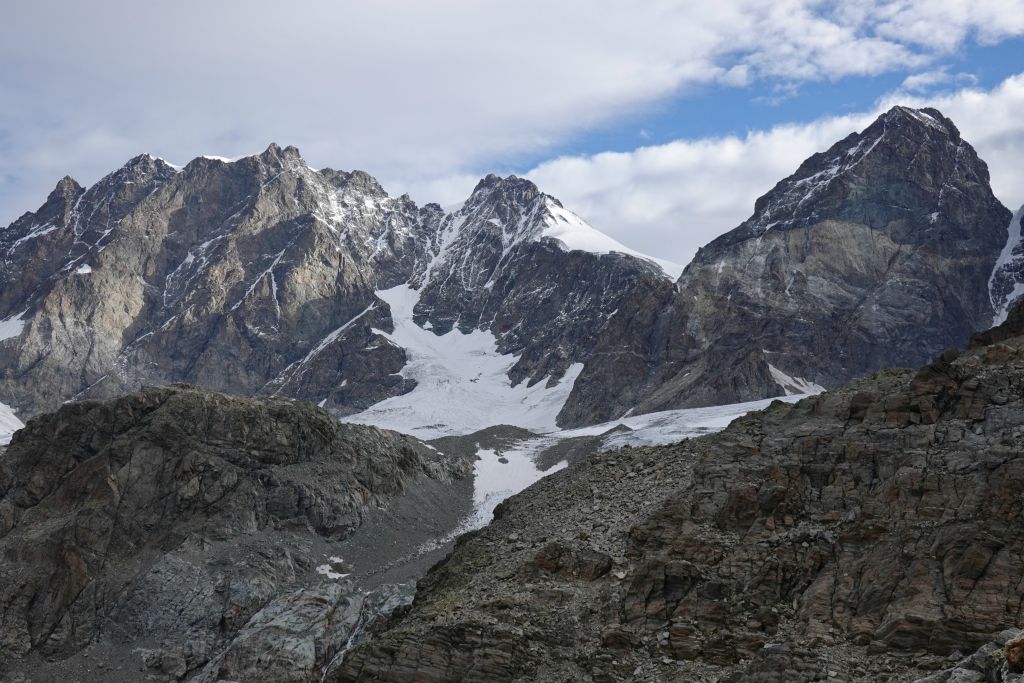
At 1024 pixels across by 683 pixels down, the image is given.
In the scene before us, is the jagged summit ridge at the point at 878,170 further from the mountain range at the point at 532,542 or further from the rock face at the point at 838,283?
the mountain range at the point at 532,542

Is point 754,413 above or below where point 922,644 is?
above

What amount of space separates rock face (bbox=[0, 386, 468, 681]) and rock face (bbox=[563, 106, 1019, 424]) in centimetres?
7648

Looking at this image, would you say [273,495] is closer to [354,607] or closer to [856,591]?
[354,607]

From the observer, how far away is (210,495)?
251 feet

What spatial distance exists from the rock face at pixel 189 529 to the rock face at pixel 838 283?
251 ft

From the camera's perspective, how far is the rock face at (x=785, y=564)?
105ft

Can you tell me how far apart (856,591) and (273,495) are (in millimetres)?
54083

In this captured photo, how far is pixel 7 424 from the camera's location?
170500 millimetres

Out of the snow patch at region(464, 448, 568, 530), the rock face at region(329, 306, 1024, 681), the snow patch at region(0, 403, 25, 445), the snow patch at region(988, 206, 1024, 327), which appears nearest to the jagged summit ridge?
the snow patch at region(988, 206, 1024, 327)

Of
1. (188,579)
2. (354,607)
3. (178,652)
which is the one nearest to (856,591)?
(354,607)

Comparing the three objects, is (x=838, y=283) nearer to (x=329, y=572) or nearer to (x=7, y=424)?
(x=329, y=572)

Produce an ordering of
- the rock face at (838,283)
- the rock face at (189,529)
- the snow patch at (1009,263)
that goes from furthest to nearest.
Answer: the snow patch at (1009,263)
the rock face at (838,283)
the rock face at (189,529)

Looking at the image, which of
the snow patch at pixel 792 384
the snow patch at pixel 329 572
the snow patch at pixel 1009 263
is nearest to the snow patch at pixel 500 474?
the snow patch at pixel 329 572

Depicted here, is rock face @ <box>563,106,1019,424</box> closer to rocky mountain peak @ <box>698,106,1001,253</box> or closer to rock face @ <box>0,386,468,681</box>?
rocky mountain peak @ <box>698,106,1001,253</box>
